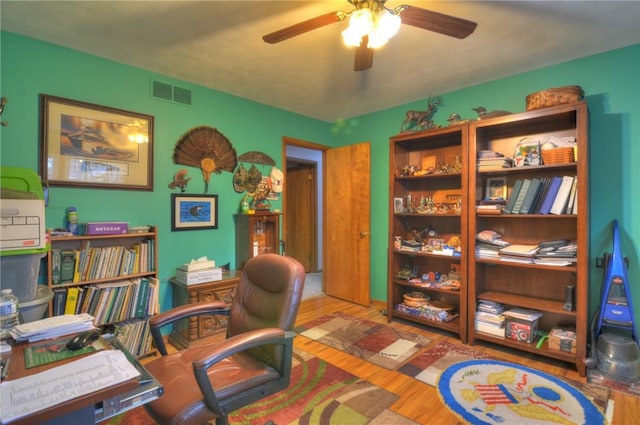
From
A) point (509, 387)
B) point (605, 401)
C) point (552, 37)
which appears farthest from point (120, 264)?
point (552, 37)

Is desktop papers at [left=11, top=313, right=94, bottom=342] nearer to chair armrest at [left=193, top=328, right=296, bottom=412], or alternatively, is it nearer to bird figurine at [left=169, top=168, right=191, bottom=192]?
chair armrest at [left=193, top=328, right=296, bottom=412]

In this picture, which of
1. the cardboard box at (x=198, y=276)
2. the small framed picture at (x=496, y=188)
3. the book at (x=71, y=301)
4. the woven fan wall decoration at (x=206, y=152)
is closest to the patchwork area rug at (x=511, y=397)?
the small framed picture at (x=496, y=188)

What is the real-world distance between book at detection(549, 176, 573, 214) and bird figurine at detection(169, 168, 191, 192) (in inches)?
123

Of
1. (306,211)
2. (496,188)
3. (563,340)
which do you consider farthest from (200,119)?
(563,340)

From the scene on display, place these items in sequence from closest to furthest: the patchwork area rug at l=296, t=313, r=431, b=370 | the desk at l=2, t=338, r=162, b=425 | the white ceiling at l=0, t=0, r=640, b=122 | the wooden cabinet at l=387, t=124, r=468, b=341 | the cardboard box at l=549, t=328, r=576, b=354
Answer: the desk at l=2, t=338, r=162, b=425, the white ceiling at l=0, t=0, r=640, b=122, the cardboard box at l=549, t=328, r=576, b=354, the patchwork area rug at l=296, t=313, r=431, b=370, the wooden cabinet at l=387, t=124, r=468, b=341

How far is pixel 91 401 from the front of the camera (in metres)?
0.82

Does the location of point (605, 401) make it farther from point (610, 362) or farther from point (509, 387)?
point (509, 387)

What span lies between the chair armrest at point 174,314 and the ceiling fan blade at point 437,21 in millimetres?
1818

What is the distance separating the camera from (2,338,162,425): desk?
2.52ft

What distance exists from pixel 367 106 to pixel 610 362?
10.3ft

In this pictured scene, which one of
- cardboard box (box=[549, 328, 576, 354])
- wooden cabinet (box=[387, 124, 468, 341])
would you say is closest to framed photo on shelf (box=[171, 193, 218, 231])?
wooden cabinet (box=[387, 124, 468, 341])

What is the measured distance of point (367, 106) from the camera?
3.76 m

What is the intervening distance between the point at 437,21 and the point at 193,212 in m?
2.50

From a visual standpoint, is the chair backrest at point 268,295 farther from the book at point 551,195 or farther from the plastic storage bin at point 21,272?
the book at point 551,195
